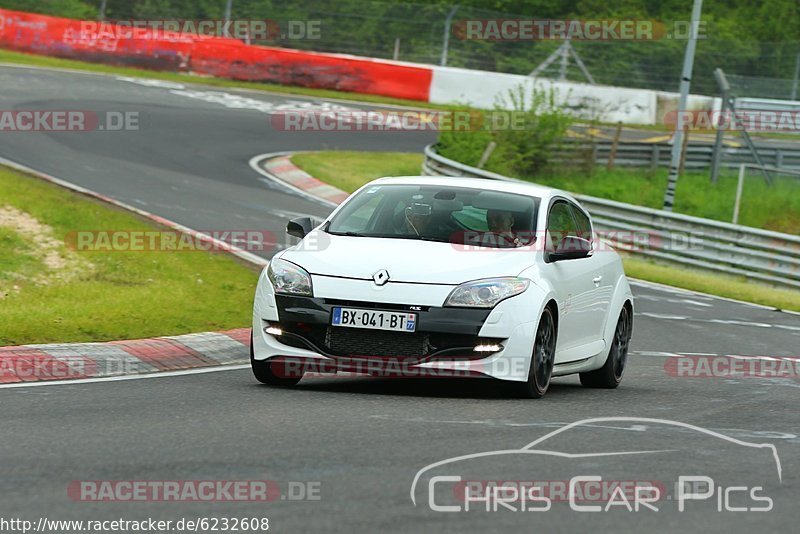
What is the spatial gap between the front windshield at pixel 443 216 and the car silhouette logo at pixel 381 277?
31.2 inches

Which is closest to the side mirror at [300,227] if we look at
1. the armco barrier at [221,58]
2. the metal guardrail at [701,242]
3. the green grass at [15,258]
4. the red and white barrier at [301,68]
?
the green grass at [15,258]

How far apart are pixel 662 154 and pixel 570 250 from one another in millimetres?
26986

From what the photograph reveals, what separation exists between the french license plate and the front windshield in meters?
0.97

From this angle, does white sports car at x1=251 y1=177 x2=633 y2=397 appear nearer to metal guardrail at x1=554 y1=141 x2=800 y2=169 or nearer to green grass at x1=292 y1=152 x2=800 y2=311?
green grass at x1=292 y1=152 x2=800 y2=311

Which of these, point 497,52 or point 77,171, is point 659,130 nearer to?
point 497,52

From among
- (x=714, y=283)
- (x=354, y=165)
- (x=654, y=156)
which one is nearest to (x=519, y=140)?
(x=354, y=165)

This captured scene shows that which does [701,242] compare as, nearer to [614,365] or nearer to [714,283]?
[714,283]

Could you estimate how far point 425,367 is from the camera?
8.98 m

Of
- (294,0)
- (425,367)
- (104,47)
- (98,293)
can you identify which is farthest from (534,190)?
(294,0)

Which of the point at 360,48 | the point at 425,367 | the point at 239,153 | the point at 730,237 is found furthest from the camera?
the point at 360,48

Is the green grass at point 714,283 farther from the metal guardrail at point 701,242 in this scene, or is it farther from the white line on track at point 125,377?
the white line on track at point 125,377

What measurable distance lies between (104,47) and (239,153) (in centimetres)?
1129

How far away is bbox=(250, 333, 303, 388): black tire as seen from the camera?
9.57m

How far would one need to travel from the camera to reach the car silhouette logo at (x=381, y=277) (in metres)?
9.00
